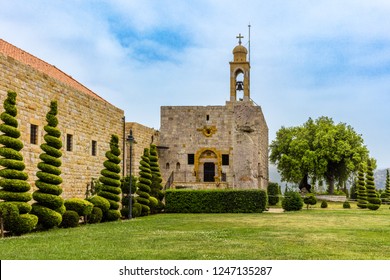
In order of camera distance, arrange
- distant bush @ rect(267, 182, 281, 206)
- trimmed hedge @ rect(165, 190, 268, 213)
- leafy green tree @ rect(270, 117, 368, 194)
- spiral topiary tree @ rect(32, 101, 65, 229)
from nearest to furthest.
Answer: spiral topiary tree @ rect(32, 101, 65, 229)
trimmed hedge @ rect(165, 190, 268, 213)
distant bush @ rect(267, 182, 281, 206)
leafy green tree @ rect(270, 117, 368, 194)

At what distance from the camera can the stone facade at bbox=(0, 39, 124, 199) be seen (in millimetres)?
19422

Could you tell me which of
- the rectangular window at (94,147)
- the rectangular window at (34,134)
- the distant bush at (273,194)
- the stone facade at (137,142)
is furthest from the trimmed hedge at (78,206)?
the distant bush at (273,194)

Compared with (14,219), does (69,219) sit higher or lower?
lower

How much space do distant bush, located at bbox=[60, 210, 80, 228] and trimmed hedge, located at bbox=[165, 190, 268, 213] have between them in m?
13.6

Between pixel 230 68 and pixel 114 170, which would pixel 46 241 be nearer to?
pixel 114 170

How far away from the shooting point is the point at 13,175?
16.9 metres

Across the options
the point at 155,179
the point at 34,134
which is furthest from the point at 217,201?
the point at 34,134

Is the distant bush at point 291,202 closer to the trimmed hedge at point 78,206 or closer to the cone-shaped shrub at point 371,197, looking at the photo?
the cone-shaped shrub at point 371,197

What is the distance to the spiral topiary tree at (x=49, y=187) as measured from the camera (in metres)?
18.4

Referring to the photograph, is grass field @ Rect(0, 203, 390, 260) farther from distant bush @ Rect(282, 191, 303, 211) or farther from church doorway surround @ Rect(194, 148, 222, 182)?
church doorway surround @ Rect(194, 148, 222, 182)

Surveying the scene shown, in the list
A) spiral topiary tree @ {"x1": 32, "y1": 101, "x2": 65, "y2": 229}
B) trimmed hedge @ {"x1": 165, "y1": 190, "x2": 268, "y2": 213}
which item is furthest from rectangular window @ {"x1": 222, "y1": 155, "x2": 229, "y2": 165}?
spiral topiary tree @ {"x1": 32, "y1": 101, "x2": 65, "y2": 229}

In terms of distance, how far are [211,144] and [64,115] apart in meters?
19.1

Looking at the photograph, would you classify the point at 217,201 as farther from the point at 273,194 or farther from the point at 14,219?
the point at 14,219

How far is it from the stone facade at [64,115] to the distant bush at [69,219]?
1.70 meters
